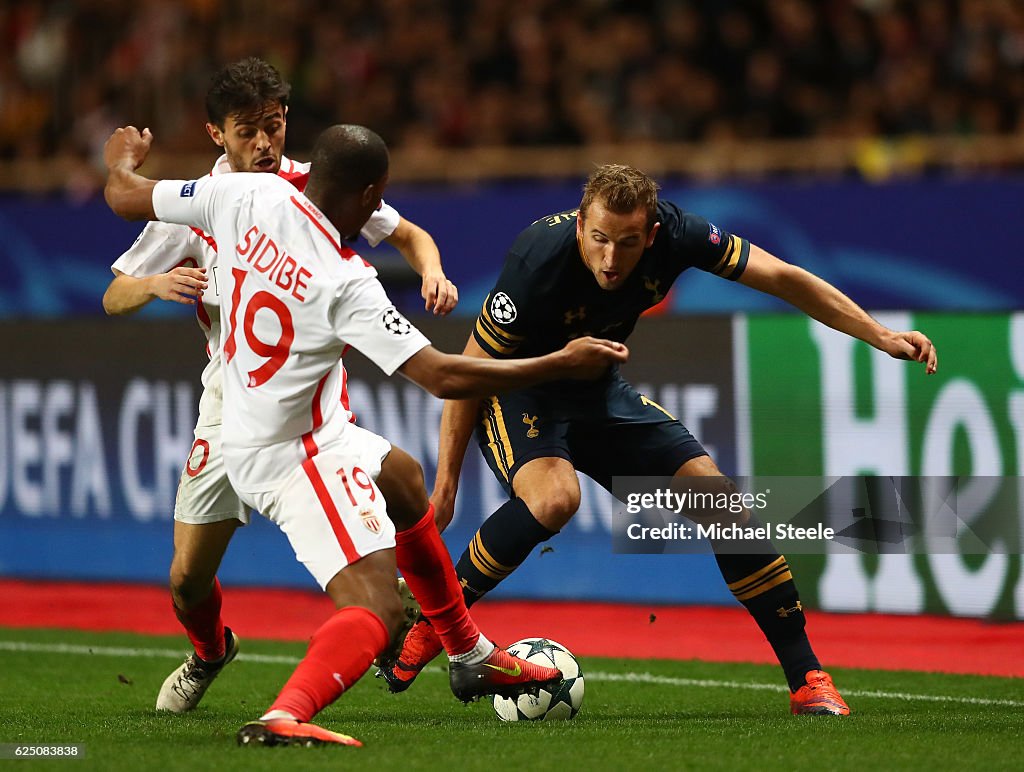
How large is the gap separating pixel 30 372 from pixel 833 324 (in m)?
6.35

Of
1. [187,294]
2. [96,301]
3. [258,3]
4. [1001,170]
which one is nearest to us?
[187,294]

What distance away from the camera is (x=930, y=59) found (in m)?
13.1

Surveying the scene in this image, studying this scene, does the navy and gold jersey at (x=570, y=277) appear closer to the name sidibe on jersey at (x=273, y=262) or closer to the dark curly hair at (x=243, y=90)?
the dark curly hair at (x=243, y=90)

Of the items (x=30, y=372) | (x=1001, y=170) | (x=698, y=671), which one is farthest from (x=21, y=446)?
(x=1001, y=170)

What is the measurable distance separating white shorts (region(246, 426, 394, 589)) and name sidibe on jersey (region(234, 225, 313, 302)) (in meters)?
0.52

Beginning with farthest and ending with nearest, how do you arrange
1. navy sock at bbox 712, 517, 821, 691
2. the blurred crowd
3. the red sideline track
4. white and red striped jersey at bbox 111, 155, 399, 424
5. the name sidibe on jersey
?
the blurred crowd
the red sideline track
navy sock at bbox 712, 517, 821, 691
white and red striped jersey at bbox 111, 155, 399, 424
the name sidibe on jersey

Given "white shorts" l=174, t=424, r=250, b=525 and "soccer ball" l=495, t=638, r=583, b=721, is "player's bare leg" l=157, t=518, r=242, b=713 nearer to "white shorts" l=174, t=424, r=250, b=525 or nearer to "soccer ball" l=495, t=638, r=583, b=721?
"white shorts" l=174, t=424, r=250, b=525

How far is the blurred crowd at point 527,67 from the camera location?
13109mm

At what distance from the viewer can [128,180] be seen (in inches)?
200

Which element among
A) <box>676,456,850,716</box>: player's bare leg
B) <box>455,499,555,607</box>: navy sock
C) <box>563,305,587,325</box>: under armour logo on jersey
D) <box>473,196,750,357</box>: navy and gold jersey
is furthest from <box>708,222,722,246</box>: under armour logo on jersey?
<box>455,499,555,607</box>: navy sock

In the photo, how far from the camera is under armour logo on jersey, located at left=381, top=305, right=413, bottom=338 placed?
4566 millimetres

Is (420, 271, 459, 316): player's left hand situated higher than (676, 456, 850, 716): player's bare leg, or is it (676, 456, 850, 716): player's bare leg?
(420, 271, 459, 316): player's left hand

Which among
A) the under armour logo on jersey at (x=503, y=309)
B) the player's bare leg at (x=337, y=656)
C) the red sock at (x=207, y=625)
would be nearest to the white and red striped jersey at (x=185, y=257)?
the under armour logo on jersey at (x=503, y=309)

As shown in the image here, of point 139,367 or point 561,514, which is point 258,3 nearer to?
point 139,367
